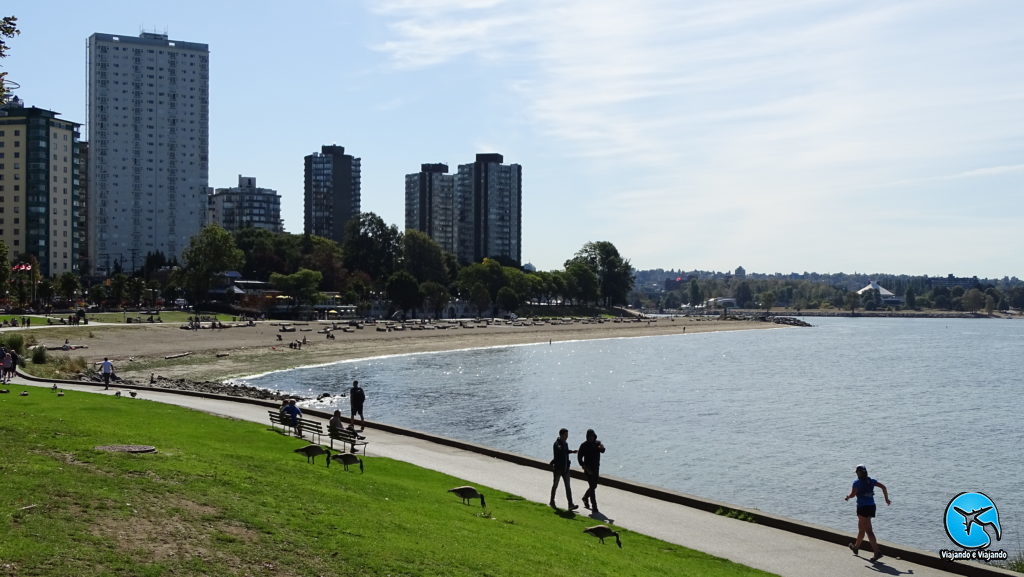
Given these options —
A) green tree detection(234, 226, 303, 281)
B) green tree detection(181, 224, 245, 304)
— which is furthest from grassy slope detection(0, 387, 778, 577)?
green tree detection(234, 226, 303, 281)

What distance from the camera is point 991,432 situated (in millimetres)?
44250

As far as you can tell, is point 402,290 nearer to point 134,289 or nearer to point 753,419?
point 134,289

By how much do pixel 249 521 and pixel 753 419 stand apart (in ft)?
124

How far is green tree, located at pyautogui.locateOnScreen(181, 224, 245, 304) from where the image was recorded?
12225cm

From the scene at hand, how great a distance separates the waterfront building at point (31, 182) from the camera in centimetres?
15638

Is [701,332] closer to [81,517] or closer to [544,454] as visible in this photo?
[544,454]

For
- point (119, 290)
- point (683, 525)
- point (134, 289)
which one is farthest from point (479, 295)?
point (683, 525)

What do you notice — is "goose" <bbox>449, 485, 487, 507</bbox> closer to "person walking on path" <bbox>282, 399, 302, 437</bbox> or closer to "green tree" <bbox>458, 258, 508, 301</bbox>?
"person walking on path" <bbox>282, 399, 302, 437</bbox>

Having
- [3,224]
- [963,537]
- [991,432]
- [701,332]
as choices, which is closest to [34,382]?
[963,537]

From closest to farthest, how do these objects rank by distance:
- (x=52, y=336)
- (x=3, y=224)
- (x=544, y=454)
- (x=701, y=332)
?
1. (x=544, y=454)
2. (x=52, y=336)
3. (x=3, y=224)
4. (x=701, y=332)

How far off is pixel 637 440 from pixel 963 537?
20.1 metres

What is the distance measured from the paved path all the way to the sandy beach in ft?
93.7

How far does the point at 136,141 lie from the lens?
19525 cm

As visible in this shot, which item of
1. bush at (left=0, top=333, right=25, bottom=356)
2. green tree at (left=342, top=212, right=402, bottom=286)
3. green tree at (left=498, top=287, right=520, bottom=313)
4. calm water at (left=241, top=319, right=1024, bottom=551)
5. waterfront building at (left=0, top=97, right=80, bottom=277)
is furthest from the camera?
green tree at (left=498, top=287, right=520, bottom=313)
